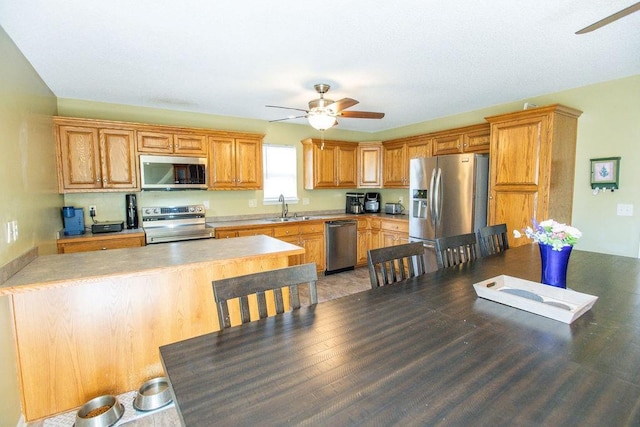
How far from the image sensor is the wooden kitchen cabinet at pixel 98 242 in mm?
3102

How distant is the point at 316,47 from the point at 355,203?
11.3 ft

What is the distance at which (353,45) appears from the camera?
228 cm

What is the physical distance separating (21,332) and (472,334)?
2.39 m

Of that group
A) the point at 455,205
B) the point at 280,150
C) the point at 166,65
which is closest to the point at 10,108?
the point at 166,65

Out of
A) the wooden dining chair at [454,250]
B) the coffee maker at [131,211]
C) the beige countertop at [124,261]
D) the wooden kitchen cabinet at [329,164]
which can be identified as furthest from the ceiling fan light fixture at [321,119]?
the coffee maker at [131,211]

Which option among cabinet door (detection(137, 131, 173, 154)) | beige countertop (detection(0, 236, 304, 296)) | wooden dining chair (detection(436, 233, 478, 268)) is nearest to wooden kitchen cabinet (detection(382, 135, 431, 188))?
wooden dining chair (detection(436, 233, 478, 268))

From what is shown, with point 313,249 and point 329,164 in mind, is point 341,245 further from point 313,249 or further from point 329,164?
point 329,164

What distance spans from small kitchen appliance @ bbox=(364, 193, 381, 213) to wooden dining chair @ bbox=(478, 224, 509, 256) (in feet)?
9.84

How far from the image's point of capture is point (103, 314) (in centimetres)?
198

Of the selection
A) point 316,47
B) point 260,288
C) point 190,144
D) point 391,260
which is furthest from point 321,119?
point 190,144

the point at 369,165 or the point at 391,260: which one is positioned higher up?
the point at 369,165

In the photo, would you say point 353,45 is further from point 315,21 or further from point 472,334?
point 472,334

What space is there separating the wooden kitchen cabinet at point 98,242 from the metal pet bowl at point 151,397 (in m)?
1.88

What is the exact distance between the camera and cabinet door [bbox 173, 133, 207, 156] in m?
3.91
